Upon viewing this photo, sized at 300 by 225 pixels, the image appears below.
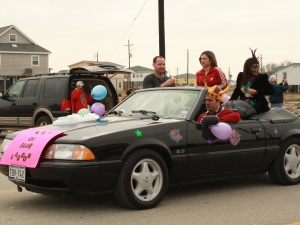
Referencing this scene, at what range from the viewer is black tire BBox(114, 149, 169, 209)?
5.33 metres

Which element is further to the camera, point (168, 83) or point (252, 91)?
point (168, 83)

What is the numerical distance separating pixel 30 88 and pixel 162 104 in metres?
7.80

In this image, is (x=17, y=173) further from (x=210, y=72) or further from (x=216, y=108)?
(x=210, y=72)

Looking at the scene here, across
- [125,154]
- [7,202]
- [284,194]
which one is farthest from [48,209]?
[284,194]

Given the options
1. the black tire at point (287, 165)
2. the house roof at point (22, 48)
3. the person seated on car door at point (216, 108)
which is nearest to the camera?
the person seated on car door at point (216, 108)

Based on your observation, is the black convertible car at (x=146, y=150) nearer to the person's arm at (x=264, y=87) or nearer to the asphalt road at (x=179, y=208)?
the asphalt road at (x=179, y=208)

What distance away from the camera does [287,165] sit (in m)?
7.06

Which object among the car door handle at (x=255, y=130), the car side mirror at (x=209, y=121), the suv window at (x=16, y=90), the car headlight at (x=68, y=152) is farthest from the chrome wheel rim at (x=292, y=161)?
the suv window at (x=16, y=90)

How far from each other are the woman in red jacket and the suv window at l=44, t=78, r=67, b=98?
521 centimetres

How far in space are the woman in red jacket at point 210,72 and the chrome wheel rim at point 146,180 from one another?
2.50 m

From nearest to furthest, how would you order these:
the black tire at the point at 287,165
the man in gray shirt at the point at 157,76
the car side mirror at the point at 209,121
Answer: the car side mirror at the point at 209,121, the black tire at the point at 287,165, the man in gray shirt at the point at 157,76

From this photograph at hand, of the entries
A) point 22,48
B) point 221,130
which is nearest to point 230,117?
point 221,130

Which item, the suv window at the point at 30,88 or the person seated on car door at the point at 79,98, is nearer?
the person seated on car door at the point at 79,98

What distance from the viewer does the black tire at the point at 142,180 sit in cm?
533
